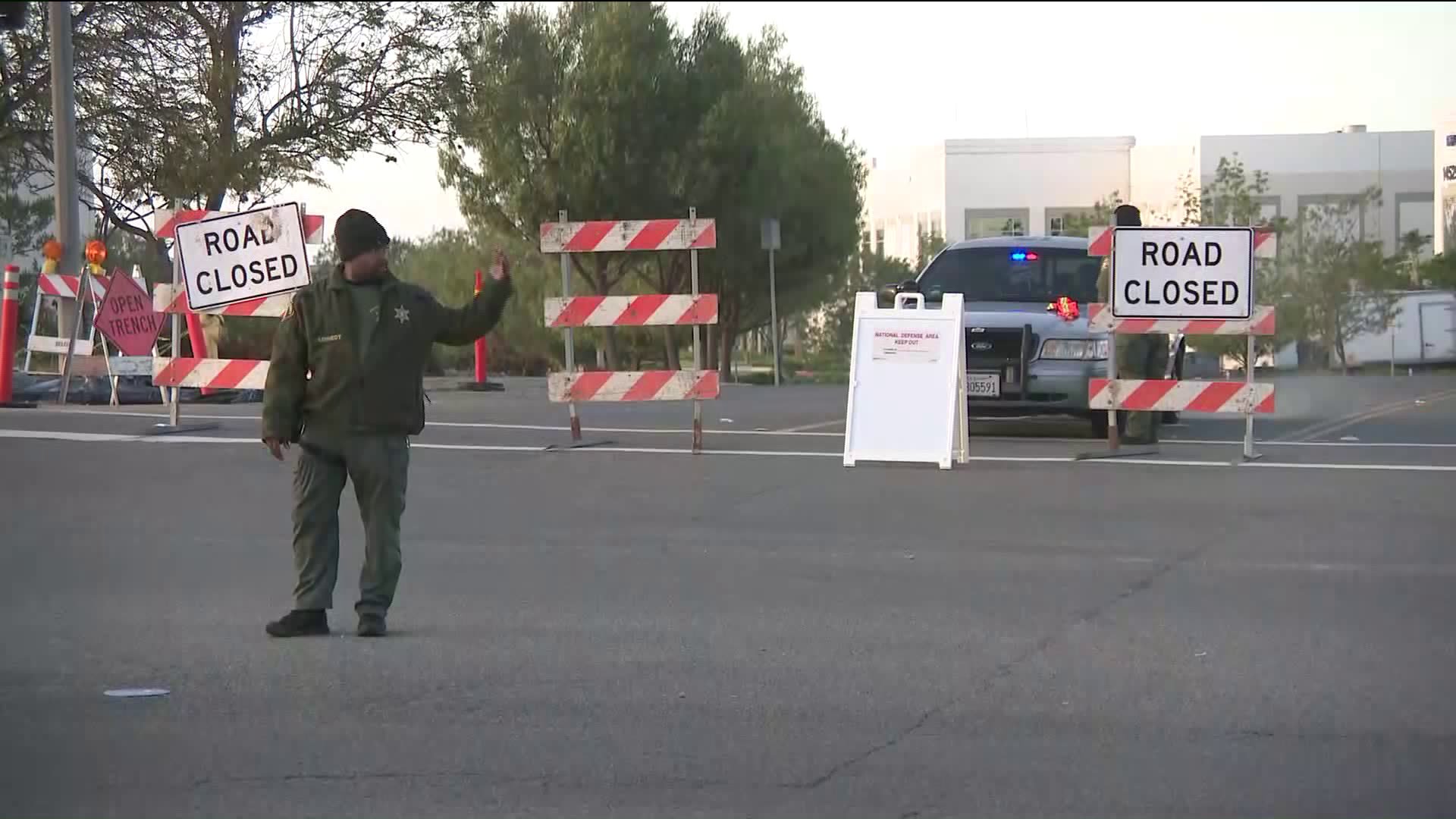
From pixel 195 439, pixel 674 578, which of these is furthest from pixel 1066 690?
pixel 195 439

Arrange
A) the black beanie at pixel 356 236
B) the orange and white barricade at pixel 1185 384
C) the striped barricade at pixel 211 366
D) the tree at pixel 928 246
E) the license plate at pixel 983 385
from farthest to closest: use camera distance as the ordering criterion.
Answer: the tree at pixel 928 246
the license plate at pixel 983 385
the striped barricade at pixel 211 366
the orange and white barricade at pixel 1185 384
the black beanie at pixel 356 236

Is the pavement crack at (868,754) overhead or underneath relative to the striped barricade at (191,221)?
underneath

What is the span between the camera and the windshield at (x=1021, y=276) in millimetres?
17766

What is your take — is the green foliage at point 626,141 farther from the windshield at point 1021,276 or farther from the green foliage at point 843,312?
the windshield at point 1021,276

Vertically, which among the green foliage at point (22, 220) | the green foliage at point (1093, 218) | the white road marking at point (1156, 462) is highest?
the green foliage at point (1093, 218)

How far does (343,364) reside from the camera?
7.50 m

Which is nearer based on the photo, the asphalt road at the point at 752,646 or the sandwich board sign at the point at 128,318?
the asphalt road at the point at 752,646

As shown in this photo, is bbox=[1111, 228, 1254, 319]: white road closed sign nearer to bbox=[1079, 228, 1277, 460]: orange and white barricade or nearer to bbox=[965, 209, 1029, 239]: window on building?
bbox=[1079, 228, 1277, 460]: orange and white barricade

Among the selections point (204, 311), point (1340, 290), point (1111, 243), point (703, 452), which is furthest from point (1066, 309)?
point (1340, 290)

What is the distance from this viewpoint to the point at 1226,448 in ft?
52.3

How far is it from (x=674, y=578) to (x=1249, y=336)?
303 inches

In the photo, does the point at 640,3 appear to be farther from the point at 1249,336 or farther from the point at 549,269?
the point at 1249,336

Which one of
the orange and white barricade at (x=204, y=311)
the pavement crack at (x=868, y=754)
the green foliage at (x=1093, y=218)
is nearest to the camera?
the pavement crack at (x=868, y=754)

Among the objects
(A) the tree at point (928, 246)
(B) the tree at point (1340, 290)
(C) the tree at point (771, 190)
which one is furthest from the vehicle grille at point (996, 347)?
(A) the tree at point (928, 246)
